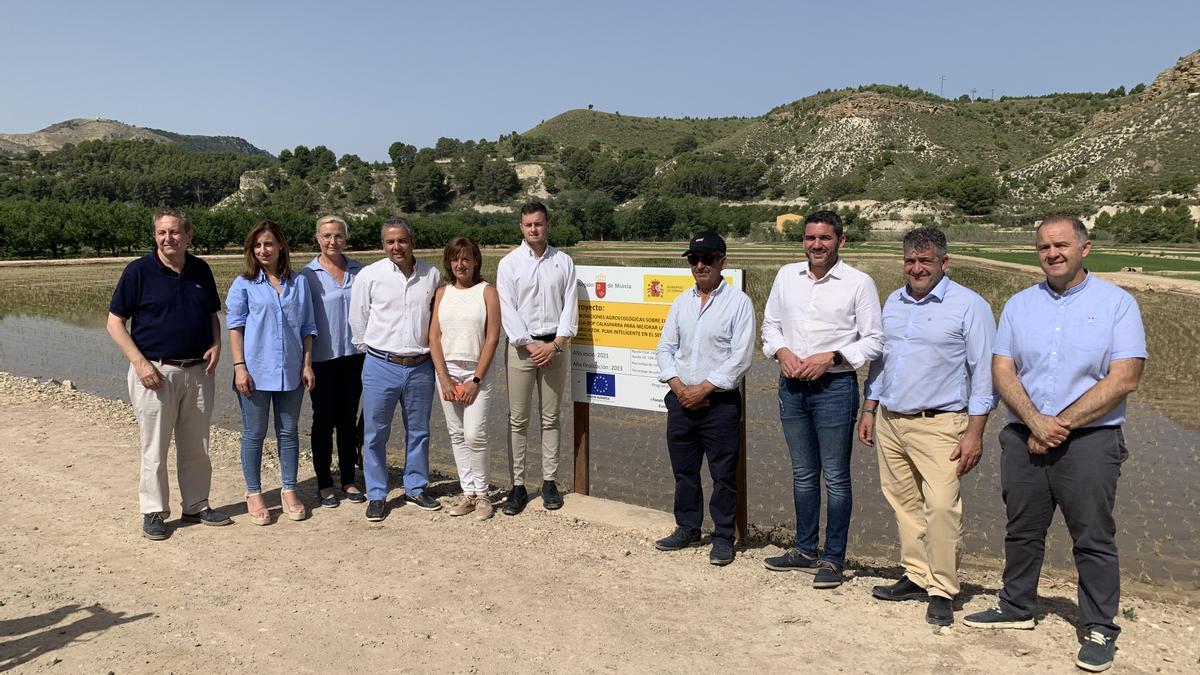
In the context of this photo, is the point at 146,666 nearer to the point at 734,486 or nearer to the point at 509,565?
the point at 509,565

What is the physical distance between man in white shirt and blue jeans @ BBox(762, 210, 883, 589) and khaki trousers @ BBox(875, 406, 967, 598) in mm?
275

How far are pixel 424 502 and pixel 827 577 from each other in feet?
10.1

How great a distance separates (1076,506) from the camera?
373 cm

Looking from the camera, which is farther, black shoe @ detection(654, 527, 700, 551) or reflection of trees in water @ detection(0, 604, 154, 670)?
black shoe @ detection(654, 527, 700, 551)

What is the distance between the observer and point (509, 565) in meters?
5.04

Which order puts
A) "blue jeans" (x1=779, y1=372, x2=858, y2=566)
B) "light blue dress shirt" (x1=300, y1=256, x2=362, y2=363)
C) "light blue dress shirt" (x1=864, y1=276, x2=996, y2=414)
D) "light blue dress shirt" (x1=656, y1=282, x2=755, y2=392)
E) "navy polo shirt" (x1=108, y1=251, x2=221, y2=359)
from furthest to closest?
1. "light blue dress shirt" (x1=300, y1=256, x2=362, y2=363)
2. "navy polo shirt" (x1=108, y1=251, x2=221, y2=359)
3. "light blue dress shirt" (x1=656, y1=282, x2=755, y2=392)
4. "blue jeans" (x1=779, y1=372, x2=858, y2=566)
5. "light blue dress shirt" (x1=864, y1=276, x2=996, y2=414)

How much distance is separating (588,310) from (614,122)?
17603 cm

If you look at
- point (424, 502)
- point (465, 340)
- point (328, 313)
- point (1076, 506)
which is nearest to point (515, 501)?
point (424, 502)

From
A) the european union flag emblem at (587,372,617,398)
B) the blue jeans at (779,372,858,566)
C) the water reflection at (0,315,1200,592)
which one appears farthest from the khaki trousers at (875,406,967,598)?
the european union flag emblem at (587,372,617,398)

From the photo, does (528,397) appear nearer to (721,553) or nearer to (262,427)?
(721,553)

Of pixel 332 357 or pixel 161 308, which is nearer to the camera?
pixel 161 308

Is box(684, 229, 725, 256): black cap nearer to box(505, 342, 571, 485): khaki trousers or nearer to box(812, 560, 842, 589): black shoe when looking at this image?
box(505, 342, 571, 485): khaki trousers

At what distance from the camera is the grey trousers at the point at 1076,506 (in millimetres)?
3676

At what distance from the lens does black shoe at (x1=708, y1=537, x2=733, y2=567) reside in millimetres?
5094
